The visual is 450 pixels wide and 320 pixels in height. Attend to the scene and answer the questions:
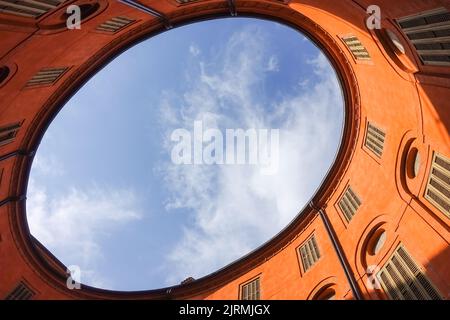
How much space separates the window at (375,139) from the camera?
488 inches

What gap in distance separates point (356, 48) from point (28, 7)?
11013 mm

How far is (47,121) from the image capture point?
47.9ft

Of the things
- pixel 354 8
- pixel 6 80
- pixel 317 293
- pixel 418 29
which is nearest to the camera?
pixel 418 29

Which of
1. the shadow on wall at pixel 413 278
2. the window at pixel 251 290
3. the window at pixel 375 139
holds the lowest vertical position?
the shadow on wall at pixel 413 278

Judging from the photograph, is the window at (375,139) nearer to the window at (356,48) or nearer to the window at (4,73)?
the window at (356,48)

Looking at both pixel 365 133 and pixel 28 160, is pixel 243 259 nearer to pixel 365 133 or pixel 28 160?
pixel 365 133

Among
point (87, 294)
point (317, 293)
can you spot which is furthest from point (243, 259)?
point (87, 294)

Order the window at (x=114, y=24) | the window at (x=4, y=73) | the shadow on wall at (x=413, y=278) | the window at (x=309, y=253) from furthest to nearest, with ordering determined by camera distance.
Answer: the window at (x=309, y=253)
the window at (x=114, y=24)
the window at (x=4, y=73)
the shadow on wall at (x=413, y=278)

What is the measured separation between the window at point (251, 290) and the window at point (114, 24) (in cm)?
1253

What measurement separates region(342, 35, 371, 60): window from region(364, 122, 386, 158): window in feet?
8.91

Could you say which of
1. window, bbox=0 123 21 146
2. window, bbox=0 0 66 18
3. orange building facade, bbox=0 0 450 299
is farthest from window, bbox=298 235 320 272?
window, bbox=0 0 66 18

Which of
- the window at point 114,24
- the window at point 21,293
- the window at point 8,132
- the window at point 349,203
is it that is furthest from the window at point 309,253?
the window at point 8,132

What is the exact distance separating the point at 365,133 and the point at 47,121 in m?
13.6

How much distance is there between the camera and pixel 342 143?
14.5m
